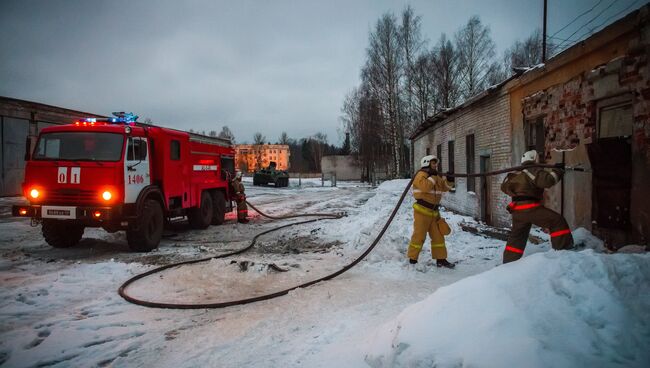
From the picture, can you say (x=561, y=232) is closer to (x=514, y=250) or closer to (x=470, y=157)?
(x=514, y=250)

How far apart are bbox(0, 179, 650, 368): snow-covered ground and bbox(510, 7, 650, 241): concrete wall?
96 centimetres

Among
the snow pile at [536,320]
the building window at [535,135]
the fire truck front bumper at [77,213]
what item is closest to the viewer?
the snow pile at [536,320]

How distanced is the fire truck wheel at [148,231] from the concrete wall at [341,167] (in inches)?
1935

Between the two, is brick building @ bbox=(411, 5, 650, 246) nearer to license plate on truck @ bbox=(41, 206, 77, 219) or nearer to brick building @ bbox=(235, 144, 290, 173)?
license plate on truck @ bbox=(41, 206, 77, 219)

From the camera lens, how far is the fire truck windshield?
291 inches

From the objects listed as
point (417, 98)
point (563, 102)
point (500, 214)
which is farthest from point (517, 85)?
point (417, 98)

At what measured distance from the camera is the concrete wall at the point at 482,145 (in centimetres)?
914

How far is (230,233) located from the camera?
10.5 m

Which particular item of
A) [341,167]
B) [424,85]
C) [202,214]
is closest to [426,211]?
[202,214]

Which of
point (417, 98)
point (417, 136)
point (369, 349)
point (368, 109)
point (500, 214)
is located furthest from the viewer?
point (368, 109)

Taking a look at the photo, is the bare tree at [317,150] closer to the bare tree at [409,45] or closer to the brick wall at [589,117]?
the bare tree at [409,45]

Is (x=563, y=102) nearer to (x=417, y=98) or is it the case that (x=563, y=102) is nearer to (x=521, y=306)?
(x=521, y=306)

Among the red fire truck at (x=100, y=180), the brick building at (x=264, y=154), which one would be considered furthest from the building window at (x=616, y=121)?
the brick building at (x=264, y=154)

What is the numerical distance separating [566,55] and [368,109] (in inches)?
1115
